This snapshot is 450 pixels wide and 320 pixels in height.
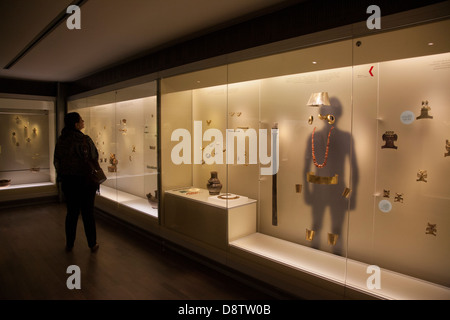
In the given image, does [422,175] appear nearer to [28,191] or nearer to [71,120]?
[71,120]

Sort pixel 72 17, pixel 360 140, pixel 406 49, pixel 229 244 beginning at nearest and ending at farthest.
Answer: pixel 406 49 < pixel 360 140 < pixel 72 17 < pixel 229 244

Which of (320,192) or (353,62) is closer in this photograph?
(353,62)

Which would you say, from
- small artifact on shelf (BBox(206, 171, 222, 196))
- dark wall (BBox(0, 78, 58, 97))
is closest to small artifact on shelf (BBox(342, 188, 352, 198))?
small artifact on shelf (BBox(206, 171, 222, 196))

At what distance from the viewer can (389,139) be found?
2275 millimetres

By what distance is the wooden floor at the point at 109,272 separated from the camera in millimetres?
2475

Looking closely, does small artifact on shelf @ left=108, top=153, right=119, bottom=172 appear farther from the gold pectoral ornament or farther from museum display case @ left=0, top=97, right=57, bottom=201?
the gold pectoral ornament

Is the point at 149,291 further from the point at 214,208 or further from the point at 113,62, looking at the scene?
the point at 113,62

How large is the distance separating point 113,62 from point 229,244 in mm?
3032

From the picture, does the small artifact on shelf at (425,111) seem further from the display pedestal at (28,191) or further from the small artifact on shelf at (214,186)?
the display pedestal at (28,191)

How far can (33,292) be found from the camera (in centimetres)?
250

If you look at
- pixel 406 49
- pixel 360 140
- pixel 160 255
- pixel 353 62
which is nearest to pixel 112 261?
pixel 160 255

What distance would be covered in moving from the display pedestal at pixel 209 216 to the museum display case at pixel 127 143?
0.37 meters

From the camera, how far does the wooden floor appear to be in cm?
247

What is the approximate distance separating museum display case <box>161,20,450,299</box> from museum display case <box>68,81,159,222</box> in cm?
31
